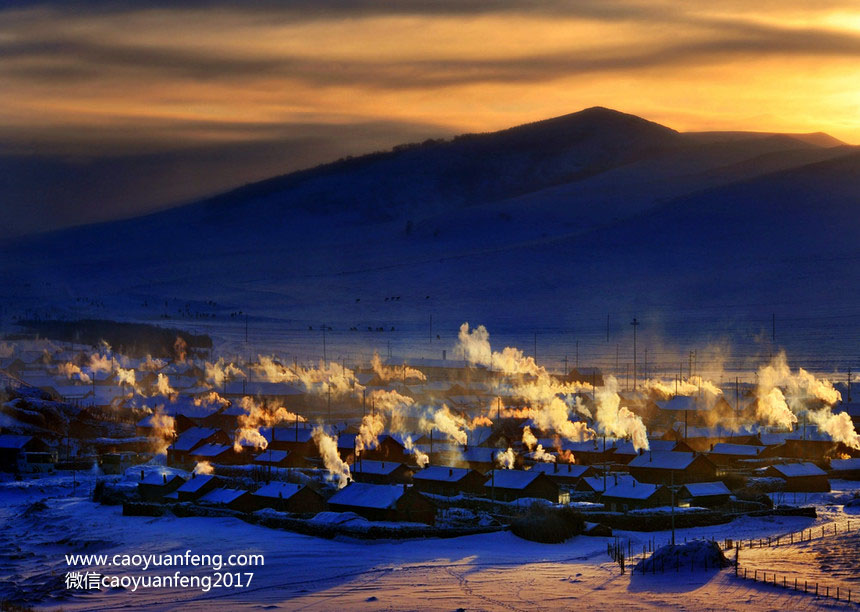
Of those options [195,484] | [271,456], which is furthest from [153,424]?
[195,484]

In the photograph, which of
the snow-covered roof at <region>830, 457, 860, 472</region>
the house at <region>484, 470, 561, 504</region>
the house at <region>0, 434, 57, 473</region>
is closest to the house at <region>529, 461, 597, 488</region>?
the house at <region>484, 470, 561, 504</region>

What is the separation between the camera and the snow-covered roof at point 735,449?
52.1 m

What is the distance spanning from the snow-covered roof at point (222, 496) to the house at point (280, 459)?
863 centimetres

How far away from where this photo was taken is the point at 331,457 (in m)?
48.8

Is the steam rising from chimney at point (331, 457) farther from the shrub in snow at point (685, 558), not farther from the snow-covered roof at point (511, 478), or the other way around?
the shrub in snow at point (685, 558)

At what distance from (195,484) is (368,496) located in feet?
21.9

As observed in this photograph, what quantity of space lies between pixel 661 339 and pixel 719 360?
15.8 meters

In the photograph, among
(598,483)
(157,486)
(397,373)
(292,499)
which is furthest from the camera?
(397,373)

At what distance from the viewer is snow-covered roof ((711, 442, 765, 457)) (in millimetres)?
52125

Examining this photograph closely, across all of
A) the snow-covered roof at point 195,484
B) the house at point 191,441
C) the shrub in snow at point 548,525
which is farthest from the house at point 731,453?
the house at point 191,441

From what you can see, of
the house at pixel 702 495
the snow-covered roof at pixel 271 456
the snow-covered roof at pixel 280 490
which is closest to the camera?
the snow-covered roof at pixel 280 490

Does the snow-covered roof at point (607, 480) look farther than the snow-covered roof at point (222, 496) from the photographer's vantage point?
Yes

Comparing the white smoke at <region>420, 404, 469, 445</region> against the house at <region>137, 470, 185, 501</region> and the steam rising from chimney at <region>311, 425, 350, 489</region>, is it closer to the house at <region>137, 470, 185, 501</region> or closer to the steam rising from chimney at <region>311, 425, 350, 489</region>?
the steam rising from chimney at <region>311, 425, 350, 489</region>

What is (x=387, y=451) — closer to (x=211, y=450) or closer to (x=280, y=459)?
(x=280, y=459)
